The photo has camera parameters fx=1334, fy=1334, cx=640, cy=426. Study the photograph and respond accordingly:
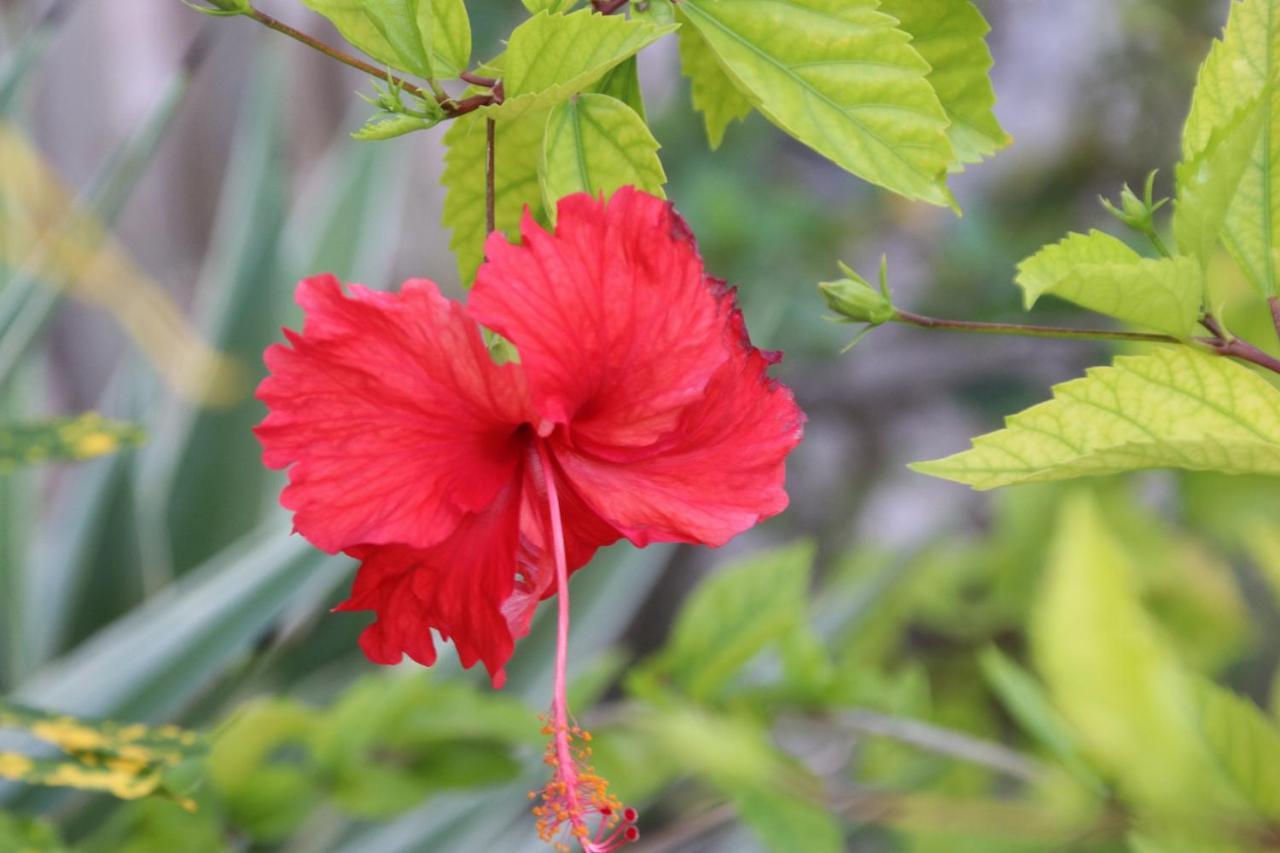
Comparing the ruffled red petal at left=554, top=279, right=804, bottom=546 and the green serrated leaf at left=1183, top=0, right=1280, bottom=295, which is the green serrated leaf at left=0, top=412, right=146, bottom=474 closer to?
the ruffled red petal at left=554, top=279, right=804, bottom=546

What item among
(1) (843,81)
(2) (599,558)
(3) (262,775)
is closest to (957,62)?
(1) (843,81)

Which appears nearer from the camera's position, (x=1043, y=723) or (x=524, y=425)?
(x=524, y=425)

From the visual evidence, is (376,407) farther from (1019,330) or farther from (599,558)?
(599,558)

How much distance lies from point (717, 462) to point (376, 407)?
89 mm

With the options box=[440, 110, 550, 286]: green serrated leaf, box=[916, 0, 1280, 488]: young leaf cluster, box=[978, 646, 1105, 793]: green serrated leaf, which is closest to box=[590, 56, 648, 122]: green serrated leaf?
box=[440, 110, 550, 286]: green serrated leaf

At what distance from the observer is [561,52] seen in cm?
32

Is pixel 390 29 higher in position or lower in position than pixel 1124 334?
higher

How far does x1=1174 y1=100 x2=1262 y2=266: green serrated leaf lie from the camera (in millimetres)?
312

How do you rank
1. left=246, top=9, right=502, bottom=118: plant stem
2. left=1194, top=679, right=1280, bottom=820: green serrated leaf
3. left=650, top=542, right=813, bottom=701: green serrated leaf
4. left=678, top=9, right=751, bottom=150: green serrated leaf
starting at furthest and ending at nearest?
left=650, top=542, right=813, bottom=701: green serrated leaf → left=1194, top=679, right=1280, bottom=820: green serrated leaf → left=678, top=9, right=751, bottom=150: green serrated leaf → left=246, top=9, right=502, bottom=118: plant stem

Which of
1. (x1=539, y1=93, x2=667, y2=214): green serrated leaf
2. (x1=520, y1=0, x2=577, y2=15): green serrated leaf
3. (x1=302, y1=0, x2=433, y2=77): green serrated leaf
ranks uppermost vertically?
(x1=302, y1=0, x2=433, y2=77): green serrated leaf

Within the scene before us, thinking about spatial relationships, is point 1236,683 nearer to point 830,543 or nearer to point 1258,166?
point 830,543

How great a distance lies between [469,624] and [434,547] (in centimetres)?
2

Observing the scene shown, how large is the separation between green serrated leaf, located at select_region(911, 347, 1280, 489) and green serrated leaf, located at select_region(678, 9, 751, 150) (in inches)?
5.5

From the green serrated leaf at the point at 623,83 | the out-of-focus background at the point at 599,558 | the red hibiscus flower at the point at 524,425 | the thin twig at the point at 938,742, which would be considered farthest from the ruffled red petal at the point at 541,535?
the thin twig at the point at 938,742
